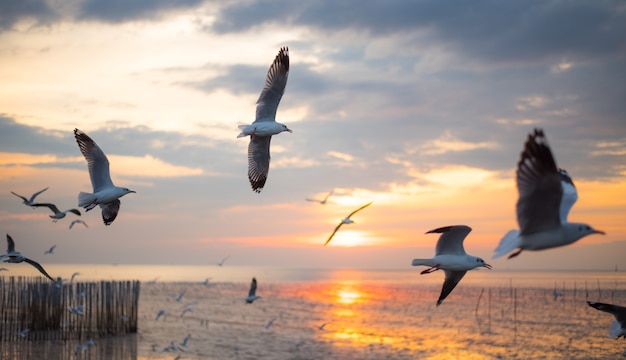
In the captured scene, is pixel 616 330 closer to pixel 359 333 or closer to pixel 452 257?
pixel 452 257

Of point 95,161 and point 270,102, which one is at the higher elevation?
point 270,102

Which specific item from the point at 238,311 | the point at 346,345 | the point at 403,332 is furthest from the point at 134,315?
the point at 238,311

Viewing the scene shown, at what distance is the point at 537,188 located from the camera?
286 inches

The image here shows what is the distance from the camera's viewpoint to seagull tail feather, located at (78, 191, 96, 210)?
36.5 feet

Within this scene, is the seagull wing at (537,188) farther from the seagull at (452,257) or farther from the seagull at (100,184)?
the seagull at (100,184)

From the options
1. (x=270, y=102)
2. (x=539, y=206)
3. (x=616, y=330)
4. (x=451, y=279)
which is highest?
(x=270, y=102)

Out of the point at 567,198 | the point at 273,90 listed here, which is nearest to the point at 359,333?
the point at 273,90

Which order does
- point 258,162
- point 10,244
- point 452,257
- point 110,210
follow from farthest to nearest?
point 10,244 < point 258,162 < point 110,210 < point 452,257

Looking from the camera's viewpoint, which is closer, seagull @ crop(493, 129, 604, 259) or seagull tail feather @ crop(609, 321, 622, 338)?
seagull @ crop(493, 129, 604, 259)

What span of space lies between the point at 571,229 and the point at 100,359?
2463 cm

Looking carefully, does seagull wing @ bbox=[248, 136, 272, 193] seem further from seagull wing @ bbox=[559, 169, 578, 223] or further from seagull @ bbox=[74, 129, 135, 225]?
seagull wing @ bbox=[559, 169, 578, 223]

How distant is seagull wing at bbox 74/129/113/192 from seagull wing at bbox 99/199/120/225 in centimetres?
53

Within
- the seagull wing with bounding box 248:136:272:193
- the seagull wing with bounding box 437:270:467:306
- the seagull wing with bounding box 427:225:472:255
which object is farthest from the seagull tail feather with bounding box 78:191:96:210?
the seagull wing with bounding box 437:270:467:306

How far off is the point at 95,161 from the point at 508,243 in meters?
7.43
